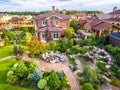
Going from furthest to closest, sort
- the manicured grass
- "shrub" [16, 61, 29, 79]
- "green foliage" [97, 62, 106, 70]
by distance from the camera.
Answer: the manicured grass, "green foliage" [97, 62, 106, 70], "shrub" [16, 61, 29, 79]

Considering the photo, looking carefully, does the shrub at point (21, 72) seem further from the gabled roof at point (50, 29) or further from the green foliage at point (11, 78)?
the gabled roof at point (50, 29)

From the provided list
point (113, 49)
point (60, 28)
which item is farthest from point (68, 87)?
point (60, 28)

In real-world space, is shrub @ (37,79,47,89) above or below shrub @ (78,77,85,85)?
above

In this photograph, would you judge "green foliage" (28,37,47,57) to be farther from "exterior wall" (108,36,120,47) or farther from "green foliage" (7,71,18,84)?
"exterior wall" (108,36,120,47)

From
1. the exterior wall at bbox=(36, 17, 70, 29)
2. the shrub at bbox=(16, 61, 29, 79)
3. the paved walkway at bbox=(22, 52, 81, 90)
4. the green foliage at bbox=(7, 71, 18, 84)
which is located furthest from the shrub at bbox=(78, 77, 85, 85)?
the exterior wall at bbox=(36, 17, 70, 29)

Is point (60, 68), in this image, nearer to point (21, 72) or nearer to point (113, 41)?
point (21, 72)

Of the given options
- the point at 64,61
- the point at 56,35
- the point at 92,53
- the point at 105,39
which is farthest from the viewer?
the point at 56,35

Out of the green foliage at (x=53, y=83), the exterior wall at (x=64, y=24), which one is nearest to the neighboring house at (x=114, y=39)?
the exterior wall at (x=64, y=24)

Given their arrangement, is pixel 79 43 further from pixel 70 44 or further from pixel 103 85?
pixel 103 85

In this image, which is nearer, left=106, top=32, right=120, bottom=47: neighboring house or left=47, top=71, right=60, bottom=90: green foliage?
left=47, top=71, right=60, bottom=90: green foliage
